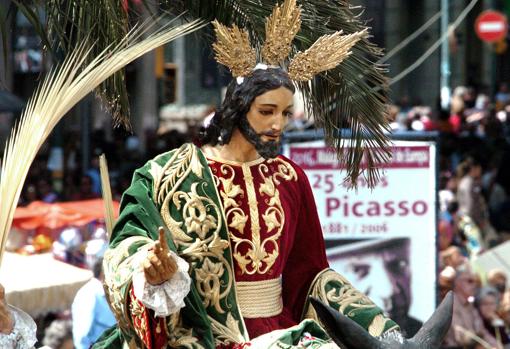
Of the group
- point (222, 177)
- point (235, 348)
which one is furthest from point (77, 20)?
point (235, 348)

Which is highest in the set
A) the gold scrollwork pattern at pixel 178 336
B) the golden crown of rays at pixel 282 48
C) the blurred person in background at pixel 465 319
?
the golden crown of rays at pixel 282 48

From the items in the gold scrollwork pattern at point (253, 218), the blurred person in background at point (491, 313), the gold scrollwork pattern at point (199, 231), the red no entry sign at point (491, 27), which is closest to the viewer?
the gold scrollwork pattern at point (199, 231)

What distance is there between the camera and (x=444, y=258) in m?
14.5

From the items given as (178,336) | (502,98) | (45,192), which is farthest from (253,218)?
(502,98)

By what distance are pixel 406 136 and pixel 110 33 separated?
397cm

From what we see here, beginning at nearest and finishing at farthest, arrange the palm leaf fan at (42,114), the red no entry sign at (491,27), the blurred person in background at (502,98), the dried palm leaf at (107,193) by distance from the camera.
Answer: the palm leaf fan at (42,114), the dried palm leaf at (107,193), the blurred person in background at (502,98), the red no entry sign at (491,27)

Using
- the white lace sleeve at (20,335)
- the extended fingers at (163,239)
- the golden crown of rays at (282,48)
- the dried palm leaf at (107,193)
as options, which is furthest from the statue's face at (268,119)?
the white lace sleeve at (20,335)

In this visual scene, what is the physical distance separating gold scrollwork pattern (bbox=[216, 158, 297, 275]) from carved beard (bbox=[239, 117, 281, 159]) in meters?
0.19

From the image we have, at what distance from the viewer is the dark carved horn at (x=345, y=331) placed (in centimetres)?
689

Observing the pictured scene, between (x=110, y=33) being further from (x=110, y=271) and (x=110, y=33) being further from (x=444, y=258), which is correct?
(x=444, y=258)

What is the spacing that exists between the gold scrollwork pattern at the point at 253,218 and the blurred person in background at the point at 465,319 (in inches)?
186

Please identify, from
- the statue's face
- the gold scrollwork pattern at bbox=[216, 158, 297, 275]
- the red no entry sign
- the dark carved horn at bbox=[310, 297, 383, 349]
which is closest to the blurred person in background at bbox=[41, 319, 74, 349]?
the gold scrollwork pattern at bbox=[216, 158, 297, 275]

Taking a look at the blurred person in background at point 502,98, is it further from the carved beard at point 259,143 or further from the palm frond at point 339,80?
the carved beard at point 259,143

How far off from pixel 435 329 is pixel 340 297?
96 centimetres
